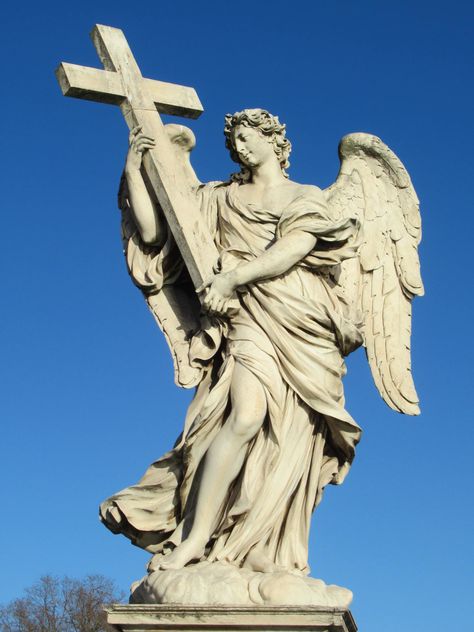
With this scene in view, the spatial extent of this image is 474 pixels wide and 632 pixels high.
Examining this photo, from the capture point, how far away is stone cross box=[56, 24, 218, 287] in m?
8.39

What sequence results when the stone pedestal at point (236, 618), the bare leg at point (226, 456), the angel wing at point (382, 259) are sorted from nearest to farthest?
1. the stone pedestal at point (236, 618)
2. the bare leg at point (226, 456)
3. the angel wing at point (382, 259)

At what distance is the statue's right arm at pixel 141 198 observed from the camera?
8633mm

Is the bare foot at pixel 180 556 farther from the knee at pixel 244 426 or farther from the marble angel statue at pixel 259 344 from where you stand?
the knee at pixel 244 426

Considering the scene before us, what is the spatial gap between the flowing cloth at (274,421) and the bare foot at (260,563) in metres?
0.05

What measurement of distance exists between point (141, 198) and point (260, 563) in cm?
269

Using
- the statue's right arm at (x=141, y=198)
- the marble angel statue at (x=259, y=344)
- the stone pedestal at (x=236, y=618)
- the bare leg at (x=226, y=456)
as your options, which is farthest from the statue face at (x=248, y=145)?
the stone pedestal at (x=236, y=618)

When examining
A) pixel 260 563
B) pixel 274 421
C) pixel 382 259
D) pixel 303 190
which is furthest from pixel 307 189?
pixel 260 563

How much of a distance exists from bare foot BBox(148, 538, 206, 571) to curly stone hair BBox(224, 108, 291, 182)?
2.68 metres

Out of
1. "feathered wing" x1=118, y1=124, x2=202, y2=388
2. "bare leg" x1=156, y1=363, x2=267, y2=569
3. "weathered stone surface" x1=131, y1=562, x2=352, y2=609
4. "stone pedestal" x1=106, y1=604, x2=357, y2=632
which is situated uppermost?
"feathered wing" x1=118, y1=124, x2=202, y2=388

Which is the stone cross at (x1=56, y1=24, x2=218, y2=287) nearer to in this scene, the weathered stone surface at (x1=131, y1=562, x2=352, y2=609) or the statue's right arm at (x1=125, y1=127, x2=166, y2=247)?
the statue's right arm at (x1=125, y1=127, x2=166, y2=247)

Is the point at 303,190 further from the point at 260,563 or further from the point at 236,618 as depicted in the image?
the point at 236,618

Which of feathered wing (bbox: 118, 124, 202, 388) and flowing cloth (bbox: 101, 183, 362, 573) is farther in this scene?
feathered wing (bbox: 118, 124, 202, 388)

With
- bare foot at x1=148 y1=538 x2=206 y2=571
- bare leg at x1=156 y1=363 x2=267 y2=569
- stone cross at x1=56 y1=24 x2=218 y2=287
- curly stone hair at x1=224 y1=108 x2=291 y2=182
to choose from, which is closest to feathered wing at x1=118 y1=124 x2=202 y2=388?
stone cross at x1=56 y1=24 x2=218 y2=287

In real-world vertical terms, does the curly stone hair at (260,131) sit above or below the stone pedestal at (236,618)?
above
